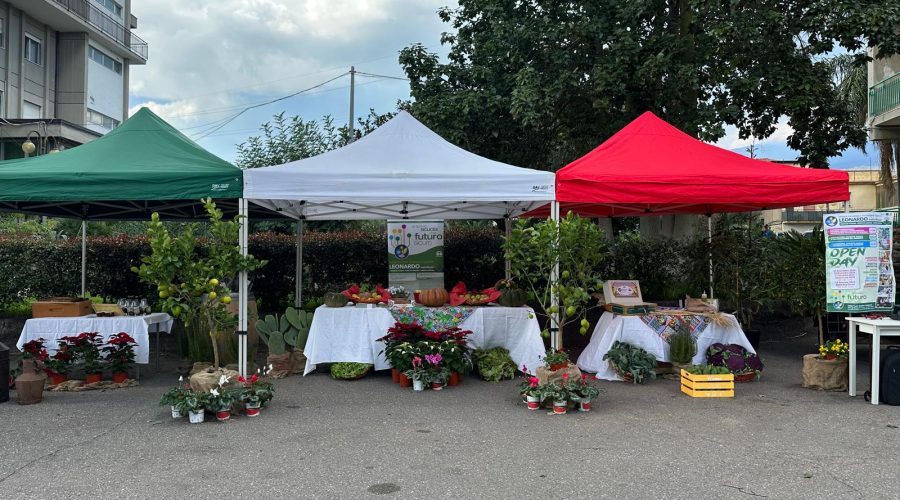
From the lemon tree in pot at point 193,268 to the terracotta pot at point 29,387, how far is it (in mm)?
1423

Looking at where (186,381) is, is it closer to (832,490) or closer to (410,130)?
(410,130)

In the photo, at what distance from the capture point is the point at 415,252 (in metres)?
10.4

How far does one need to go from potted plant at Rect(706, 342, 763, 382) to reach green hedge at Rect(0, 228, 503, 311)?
4.82 m

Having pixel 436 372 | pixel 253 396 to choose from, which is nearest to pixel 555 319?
pixel 436 372

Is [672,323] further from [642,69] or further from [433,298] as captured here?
[642,69]

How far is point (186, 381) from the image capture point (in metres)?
7.86

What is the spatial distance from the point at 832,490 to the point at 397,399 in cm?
395

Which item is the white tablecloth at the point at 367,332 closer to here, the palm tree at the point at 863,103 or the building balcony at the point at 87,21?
the palm tree at the point at 863,103

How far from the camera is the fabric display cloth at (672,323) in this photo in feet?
26.0

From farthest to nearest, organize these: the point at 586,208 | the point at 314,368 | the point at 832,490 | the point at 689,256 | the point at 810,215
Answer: the point at 810,215
the point at 689,256
the point at 586,208
the point at 314,368
the point at 832,490

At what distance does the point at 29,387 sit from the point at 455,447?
4.41 m

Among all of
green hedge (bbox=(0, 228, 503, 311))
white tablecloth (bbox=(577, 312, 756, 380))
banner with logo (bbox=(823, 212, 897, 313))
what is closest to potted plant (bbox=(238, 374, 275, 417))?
white tablecloth (bbox=(577, 312, 756, 380))

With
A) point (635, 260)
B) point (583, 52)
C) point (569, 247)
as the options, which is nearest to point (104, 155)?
point (569, 247)

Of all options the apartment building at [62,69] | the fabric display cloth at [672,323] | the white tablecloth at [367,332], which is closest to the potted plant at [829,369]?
the fabric display cloth at [672,323]
